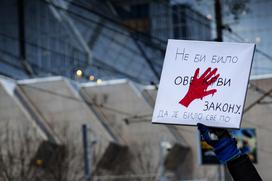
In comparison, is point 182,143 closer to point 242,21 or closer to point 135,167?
point 135,167

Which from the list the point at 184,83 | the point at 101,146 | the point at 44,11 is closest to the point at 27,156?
the point at 101,146

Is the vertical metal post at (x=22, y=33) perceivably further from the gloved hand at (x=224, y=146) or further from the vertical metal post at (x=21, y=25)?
the gloved hand at (x=224, y=146)

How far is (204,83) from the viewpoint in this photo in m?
8.02

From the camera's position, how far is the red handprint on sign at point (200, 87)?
798cm

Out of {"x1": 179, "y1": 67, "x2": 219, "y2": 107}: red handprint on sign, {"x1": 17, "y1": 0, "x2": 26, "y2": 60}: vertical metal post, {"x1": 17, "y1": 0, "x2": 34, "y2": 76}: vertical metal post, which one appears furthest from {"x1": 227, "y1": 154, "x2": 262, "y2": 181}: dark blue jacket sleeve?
{"x1": 17, "y1": 0, "x2": 26, "y2": 60}: vertical metal post

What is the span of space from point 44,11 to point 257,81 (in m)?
27.8

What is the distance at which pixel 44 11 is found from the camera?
5675 centimetres

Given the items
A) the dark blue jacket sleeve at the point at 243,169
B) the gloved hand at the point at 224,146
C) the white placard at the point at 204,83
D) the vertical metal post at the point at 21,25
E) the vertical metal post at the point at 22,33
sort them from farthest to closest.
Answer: the vertical metal post at the point at 21,25 < the vertical metal post at the point at 22,33 < the white placard at the point at 204,83 < the gloved hand at the point at 224,146 < the dark blue jacket sleeve at the point at 243,169

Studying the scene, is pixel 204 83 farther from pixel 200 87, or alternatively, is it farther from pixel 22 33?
pixel 22 33

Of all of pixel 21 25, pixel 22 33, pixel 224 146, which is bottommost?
pixel 224 146

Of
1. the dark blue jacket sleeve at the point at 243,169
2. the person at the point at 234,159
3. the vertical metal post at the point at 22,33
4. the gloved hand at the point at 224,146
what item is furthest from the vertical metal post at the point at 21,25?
the dark blue jacket sleeve at the point at 243,169

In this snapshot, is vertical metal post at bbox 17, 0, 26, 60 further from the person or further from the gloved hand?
the person

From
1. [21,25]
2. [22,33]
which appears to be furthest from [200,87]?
[22,33]

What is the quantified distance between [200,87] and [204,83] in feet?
0.17
